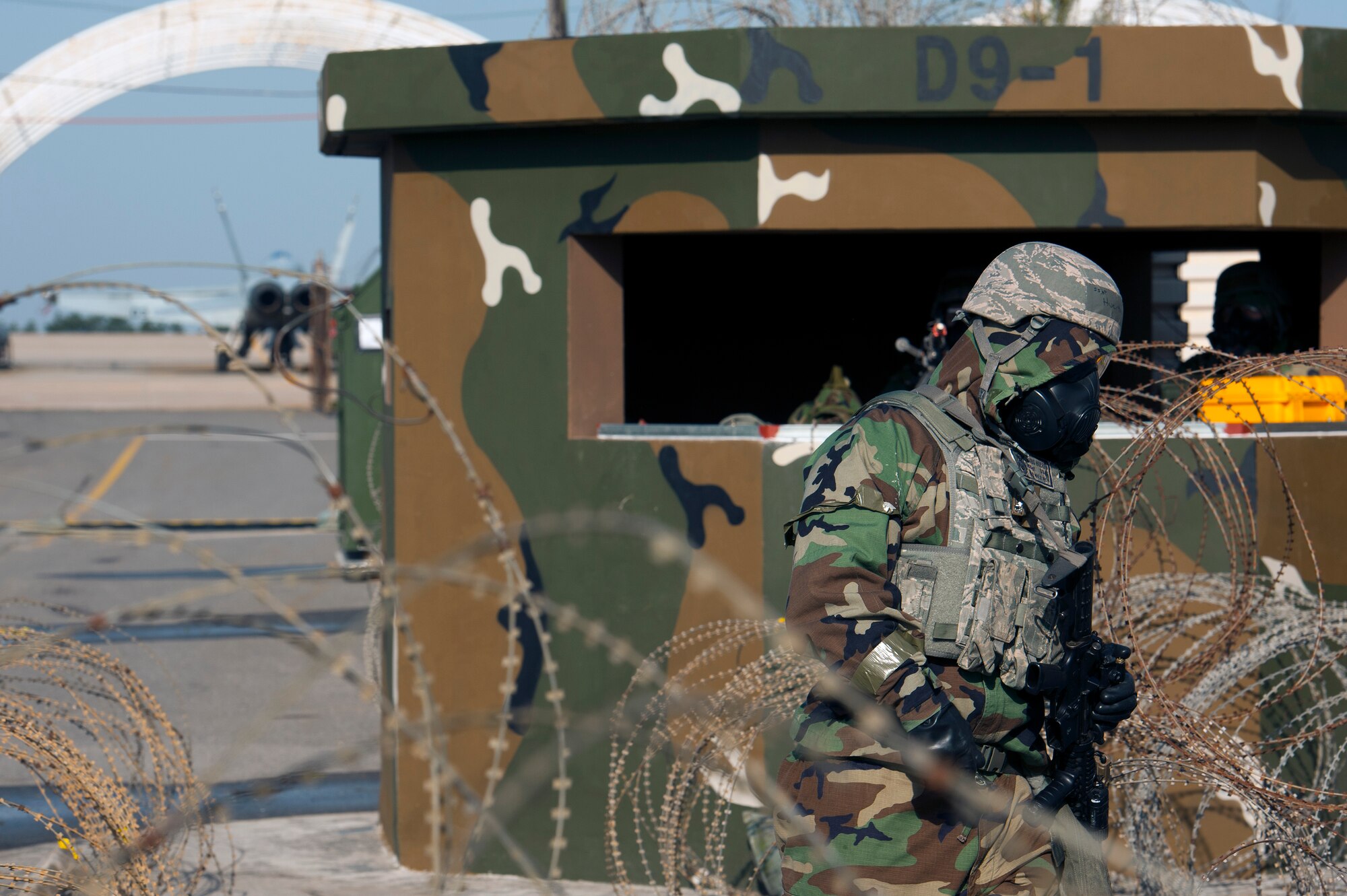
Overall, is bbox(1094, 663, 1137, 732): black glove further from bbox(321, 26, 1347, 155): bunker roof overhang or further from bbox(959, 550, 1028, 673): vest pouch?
bbox(321, 26, 1347, 155): bunker roof overhang

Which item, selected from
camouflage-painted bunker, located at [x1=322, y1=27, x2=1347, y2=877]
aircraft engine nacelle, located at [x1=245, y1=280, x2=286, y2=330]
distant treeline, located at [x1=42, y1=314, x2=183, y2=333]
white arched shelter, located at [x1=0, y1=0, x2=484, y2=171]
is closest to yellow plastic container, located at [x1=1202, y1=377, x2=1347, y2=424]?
camouflage-painted bunker, located at [x1=322, y1=27, x2=1347, y2=877]

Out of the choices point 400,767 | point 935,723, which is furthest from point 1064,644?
point 400,767

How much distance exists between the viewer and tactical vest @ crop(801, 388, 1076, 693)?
8.08ft

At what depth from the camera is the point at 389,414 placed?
4898 mm

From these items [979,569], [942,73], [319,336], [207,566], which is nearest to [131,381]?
[319,336]

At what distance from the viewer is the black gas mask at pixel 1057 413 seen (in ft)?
8.30

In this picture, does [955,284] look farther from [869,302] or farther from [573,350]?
[573,350]

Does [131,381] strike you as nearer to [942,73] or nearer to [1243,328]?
[1243,328]

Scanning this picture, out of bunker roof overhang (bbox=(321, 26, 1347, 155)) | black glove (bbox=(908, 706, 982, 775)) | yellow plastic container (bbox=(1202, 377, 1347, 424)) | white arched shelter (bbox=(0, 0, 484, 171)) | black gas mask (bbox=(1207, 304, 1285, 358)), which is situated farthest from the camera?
white arched shelter (bbox=(0, 0, 484, 171))

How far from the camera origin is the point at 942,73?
4.30 m

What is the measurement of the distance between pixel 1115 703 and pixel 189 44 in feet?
50.3

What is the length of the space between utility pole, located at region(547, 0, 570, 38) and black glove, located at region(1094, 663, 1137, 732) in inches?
187

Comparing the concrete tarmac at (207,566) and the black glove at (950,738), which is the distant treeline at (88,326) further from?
the black glove at (950,738)

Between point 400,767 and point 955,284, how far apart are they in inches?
120
